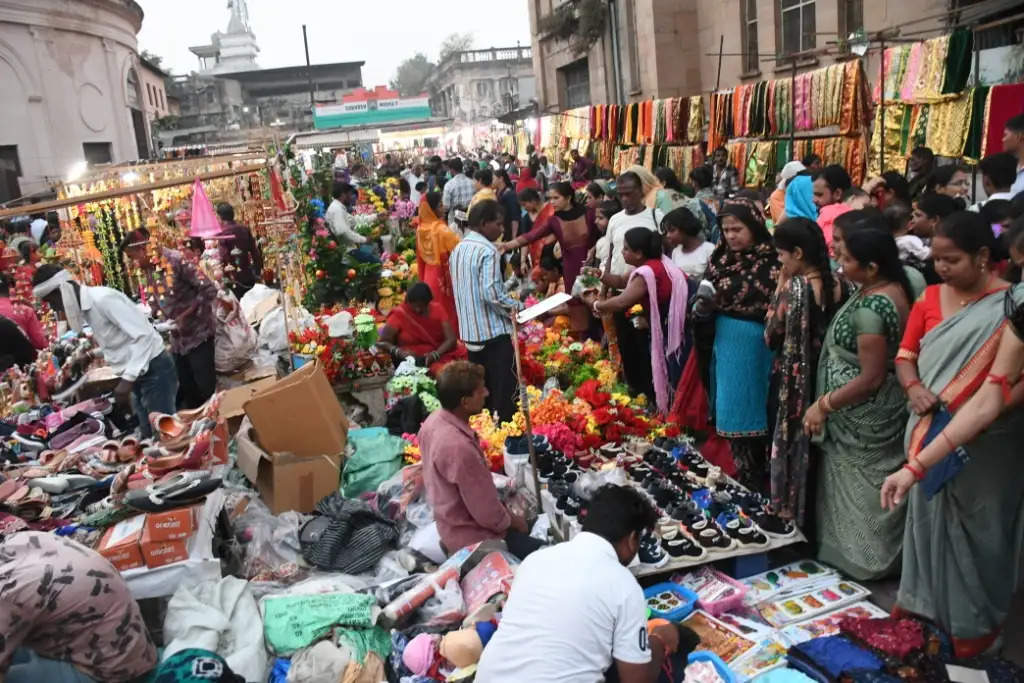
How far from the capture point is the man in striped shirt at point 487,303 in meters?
4.98

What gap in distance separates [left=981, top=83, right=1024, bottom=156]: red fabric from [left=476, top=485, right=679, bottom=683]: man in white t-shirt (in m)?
6.05

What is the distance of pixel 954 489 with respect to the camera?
9.23ft

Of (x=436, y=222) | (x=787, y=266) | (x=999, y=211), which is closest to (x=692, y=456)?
(x=787, y=266)

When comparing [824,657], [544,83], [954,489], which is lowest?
[824,657]

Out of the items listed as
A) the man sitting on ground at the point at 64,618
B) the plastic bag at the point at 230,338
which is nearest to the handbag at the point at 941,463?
the man sitting on ground at the point at 64,618

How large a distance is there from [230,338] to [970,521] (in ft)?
18.6

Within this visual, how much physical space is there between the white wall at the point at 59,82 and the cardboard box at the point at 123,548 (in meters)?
21.0

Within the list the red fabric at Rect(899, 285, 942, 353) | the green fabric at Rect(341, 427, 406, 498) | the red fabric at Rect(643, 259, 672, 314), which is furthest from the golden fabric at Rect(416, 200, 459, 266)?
the red fabric at Rect(899, 285, 942, 353)

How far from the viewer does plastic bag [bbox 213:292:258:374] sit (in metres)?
6.60

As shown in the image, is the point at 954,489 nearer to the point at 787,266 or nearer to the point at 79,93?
the point at 787,266

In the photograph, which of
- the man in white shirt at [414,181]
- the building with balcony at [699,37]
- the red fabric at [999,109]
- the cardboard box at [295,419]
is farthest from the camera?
the man in white shirt at [414,181]

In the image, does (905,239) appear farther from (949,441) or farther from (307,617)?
(307,617)

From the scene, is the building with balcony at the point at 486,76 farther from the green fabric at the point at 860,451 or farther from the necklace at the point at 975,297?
the necklace at the point at 975,297

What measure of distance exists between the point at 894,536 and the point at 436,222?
5233mm
